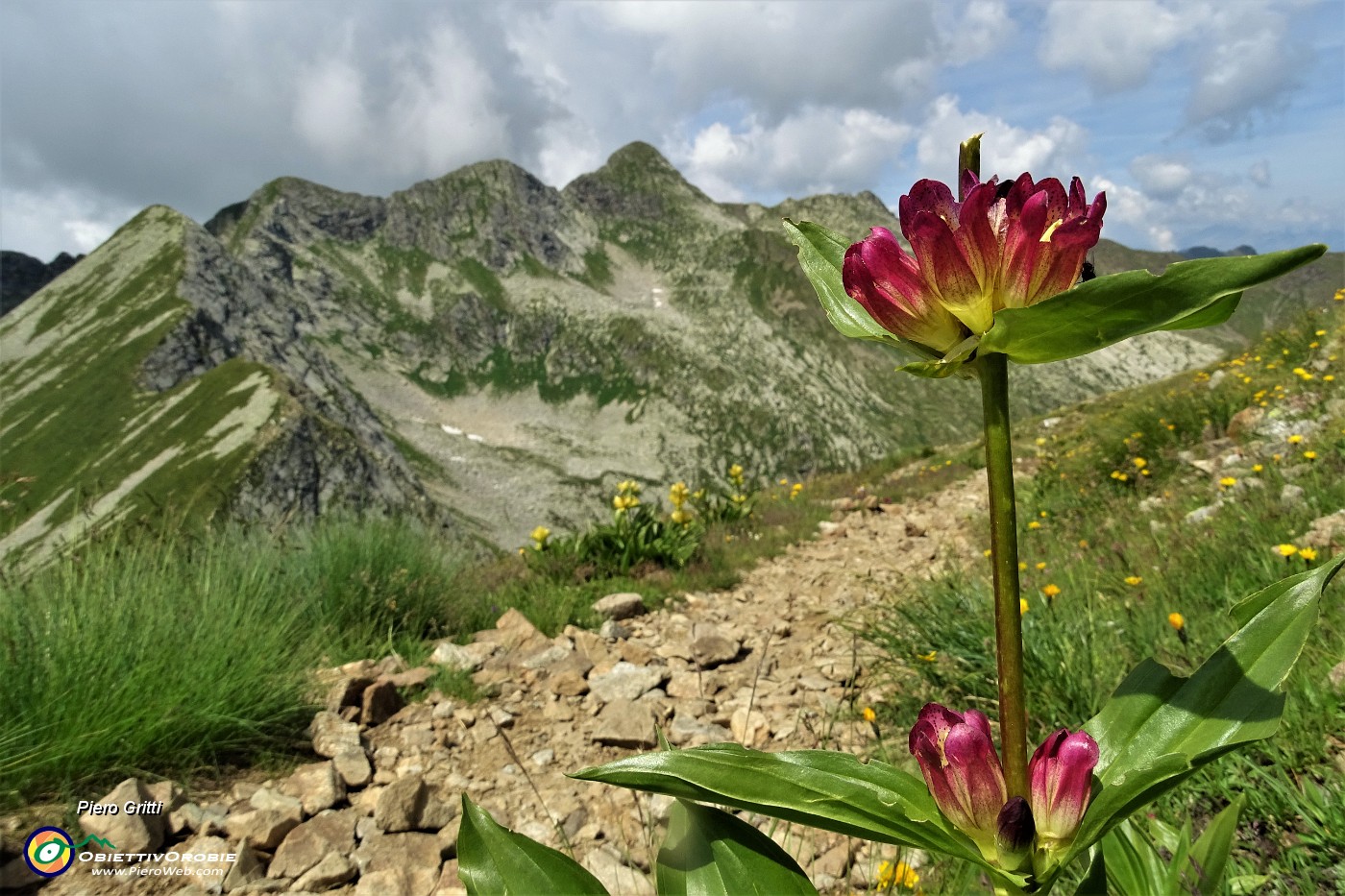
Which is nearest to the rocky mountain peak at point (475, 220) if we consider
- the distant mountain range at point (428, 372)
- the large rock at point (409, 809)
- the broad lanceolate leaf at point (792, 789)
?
the distant mountain range at point (428, 372)

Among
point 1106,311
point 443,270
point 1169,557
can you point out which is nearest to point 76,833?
point 1106,311

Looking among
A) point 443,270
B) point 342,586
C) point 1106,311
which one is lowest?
point 342,586

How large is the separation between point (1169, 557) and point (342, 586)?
252 inches

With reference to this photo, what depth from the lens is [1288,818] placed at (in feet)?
8.47

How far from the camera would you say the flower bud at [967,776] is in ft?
3.83

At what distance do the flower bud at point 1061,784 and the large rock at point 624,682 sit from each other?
163 inches

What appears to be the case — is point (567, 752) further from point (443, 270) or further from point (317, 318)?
point (443, 270)

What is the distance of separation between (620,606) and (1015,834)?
239 inches

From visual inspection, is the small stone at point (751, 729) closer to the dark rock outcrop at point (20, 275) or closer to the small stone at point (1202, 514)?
the small stone at point (1202, 514)

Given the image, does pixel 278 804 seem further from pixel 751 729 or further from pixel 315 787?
pixel 751 729

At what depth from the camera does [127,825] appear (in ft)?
10.5

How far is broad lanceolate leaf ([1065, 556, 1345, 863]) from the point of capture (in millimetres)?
1104

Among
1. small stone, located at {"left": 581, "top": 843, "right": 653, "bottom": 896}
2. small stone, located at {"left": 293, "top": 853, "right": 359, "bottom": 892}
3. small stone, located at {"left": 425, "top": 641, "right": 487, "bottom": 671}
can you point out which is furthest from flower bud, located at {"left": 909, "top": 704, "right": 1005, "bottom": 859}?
small stone, located at {"left": 425, "top": 641, "right": 487, "bottom": 671}

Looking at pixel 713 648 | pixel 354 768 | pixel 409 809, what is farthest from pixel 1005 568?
pixel 713 648
